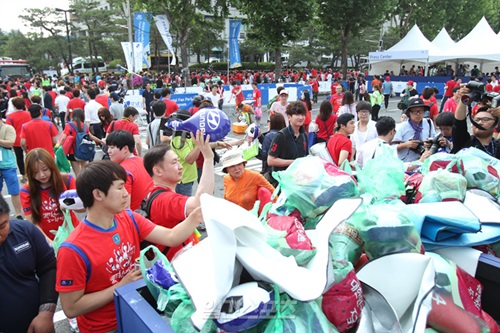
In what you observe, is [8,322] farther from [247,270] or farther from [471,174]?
[471,174]

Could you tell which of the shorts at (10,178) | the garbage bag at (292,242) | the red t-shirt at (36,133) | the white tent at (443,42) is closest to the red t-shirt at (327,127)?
the red t-shirt at (36,133)

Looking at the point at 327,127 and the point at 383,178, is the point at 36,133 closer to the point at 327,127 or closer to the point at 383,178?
the point at 327,127

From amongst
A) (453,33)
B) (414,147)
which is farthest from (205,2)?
(453,33)

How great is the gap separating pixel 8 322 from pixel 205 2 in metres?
24.0

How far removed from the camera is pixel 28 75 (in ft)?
119

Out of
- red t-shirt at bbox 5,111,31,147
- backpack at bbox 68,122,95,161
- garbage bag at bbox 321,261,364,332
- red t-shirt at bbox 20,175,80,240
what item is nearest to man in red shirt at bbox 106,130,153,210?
red t-shirt at bbox 20,175,80,240

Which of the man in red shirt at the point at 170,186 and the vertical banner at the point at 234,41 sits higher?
the vertical banner at the point at 234,41

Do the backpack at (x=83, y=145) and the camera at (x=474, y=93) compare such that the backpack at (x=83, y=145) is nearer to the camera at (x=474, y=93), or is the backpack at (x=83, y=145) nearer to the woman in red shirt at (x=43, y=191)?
the woman in red shirt at (x=43, y=191)

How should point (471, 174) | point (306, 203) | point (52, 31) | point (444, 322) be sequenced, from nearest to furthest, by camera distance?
point (444, 322), point (306, 203), point (471, 174), point (52, 31)

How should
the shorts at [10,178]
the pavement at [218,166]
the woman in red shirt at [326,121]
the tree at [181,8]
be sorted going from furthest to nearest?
the tree at [181,8]
the woman in red shirt at [326,121]
the shorts at [10,178]
the pavement at [218,166]

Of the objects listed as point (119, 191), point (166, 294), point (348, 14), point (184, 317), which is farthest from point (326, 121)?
point (348, 14)

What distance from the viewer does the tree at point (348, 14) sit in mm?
25781

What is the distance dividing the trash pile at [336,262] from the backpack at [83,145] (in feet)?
18.3

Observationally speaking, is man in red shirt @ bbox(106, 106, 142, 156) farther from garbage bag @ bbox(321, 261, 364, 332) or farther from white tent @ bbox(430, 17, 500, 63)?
white tent @ bbox(430, 17, 500, 63)
